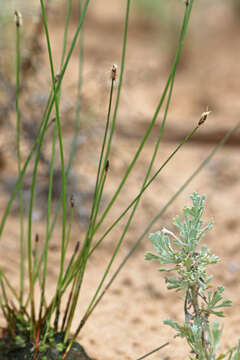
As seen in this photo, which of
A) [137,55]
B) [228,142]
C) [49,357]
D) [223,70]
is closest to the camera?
[49,357]

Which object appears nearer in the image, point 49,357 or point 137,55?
point 49,357

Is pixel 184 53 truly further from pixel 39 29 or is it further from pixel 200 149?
pixel 39 29

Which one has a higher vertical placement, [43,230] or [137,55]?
[137,55]

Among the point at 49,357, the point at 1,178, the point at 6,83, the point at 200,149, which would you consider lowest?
the point at 49,357

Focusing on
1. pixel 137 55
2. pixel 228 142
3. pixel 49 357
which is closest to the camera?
pixel 49 357

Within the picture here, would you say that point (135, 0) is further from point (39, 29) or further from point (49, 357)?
point (49, 357)

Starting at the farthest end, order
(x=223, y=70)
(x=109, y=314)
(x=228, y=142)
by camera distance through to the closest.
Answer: (x=223, y=70) → (x=228, y=142) → (x=109, y=314)

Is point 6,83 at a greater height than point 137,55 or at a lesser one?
lesser

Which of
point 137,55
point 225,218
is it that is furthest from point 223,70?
point 225,218

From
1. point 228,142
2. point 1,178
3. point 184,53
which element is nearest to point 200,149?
point 228,142
